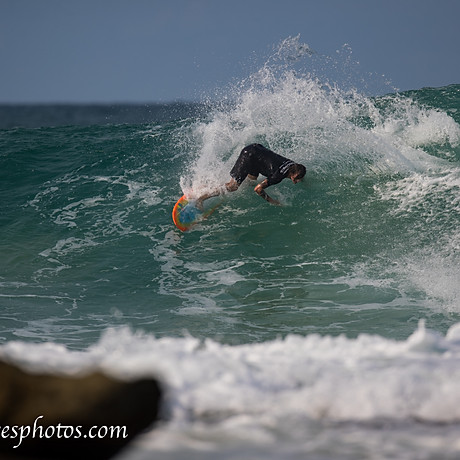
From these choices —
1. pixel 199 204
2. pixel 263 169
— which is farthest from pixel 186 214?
pixel 263 169

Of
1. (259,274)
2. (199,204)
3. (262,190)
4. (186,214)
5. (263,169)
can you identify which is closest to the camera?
(259,274)

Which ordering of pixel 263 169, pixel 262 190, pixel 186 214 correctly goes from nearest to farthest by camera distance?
pixel 262 190, pixel 263 169, pixel 186 214

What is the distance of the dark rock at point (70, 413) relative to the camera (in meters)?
1.91

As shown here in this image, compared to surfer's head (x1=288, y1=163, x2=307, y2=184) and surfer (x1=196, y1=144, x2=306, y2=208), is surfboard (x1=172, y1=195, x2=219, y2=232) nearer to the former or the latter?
surfer (x1=196, y1=144, x2=306, y2=208)

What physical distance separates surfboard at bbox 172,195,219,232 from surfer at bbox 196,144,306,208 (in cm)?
12

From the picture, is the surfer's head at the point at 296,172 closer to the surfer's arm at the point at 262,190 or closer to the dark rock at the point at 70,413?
the surfer's arm at the point at 262,190

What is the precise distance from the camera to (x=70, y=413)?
6.58 ft

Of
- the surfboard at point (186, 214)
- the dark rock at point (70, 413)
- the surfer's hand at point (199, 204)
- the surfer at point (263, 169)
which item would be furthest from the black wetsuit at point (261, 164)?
the dark rock at point (70, 413)

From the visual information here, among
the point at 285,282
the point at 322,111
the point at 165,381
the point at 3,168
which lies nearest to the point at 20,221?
the point at 3,168

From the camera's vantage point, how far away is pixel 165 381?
2.18m

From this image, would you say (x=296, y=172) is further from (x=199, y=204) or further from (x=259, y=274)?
(x=259, y=274)

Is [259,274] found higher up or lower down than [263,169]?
lower down

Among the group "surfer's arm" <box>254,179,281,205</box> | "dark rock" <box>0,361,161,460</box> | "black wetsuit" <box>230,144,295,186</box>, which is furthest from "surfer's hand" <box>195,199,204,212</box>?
"dark rock" <box>0,361,161,460</box>

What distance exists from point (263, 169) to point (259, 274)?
87.2 inches
